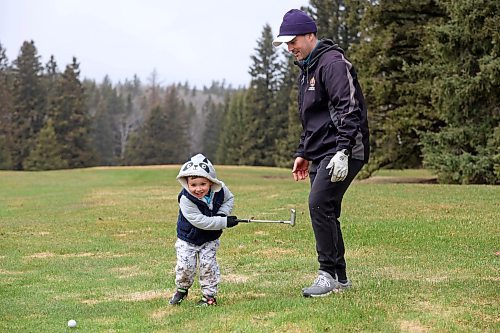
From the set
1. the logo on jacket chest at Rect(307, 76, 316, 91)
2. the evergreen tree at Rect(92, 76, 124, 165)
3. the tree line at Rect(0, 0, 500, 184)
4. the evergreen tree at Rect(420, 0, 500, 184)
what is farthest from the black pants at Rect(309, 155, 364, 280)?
the evergreen tree at Rect(92, 76, 124, 165)

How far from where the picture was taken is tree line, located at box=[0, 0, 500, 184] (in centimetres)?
2083

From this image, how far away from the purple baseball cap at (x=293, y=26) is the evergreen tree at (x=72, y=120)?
57.6 metres

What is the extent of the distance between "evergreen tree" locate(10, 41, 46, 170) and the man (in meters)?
60.2

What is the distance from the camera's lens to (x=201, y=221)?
18.8 ft

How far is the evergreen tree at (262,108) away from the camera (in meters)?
62.0

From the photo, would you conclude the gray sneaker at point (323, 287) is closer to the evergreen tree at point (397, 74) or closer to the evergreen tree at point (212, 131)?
the evergreen tree at point (397, 74)

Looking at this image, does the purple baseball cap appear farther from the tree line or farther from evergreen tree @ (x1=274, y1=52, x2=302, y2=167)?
evergreen tree @ (x1=274, y1=52, x2=302, y2=167)

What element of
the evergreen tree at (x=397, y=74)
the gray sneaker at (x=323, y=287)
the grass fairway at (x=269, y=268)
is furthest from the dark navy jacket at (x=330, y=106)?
the evergreen tree at (x=397, y=74)

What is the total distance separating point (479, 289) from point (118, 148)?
3243 inches

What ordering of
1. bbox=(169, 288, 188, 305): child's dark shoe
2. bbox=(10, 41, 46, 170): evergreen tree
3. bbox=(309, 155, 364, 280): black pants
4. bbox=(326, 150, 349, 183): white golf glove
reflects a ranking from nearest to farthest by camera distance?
bbox=(326, 150, 349, 183): white golf glove → bbox=(309, 155, 364, 280): black pants → bbox=(169, 288, 188, 305): child's dark shoe → bbox=(10, 41, 46, 170): evergreen tree

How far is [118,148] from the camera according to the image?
8606 centimetres

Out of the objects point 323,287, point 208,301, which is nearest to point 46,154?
point 208,301

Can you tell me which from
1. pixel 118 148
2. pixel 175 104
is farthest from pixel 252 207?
pixel 118 148

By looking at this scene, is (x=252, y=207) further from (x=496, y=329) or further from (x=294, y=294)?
(x=496, y=329)
